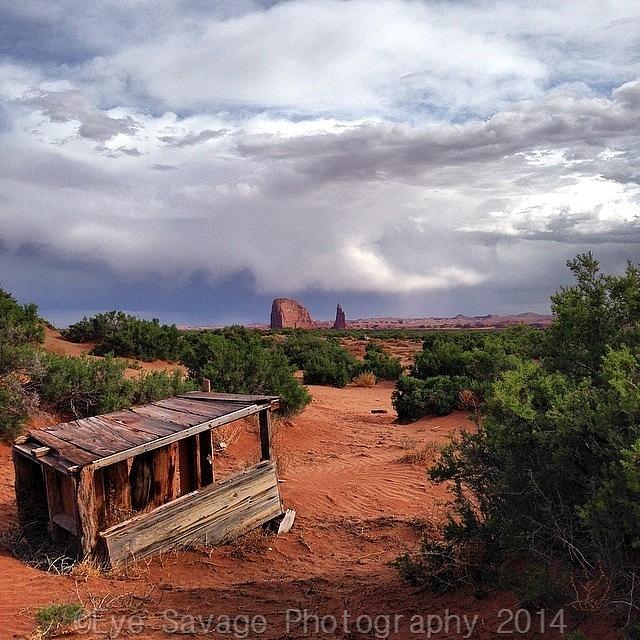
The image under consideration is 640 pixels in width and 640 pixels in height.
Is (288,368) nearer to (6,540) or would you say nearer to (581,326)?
(6,540)

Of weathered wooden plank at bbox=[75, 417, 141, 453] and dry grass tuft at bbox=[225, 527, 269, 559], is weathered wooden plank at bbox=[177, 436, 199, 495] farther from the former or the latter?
weathered wooden plank at bbox=[75, 417, 141, 453]

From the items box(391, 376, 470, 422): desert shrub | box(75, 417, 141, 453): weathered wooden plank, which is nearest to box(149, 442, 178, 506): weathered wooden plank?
box(75, 417, 141, 453): weathered wooden plank

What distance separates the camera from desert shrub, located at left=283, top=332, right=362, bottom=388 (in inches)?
917

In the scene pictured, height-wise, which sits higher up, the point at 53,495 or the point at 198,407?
the point at 198,407

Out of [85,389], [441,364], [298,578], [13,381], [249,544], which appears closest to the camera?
[298,578]

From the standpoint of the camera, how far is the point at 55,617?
472 cm

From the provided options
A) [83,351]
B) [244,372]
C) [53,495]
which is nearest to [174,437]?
A: [53,495]

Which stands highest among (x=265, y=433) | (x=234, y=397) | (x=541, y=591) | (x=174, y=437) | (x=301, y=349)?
(x=234, y=397)

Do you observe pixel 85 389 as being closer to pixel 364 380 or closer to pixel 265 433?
pixel 265 433

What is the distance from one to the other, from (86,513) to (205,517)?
1.49 m

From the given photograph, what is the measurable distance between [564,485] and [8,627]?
4.60m

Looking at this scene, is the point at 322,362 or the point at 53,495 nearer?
the point at 53,495

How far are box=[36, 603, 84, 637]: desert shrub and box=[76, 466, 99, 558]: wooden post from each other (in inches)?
46.7

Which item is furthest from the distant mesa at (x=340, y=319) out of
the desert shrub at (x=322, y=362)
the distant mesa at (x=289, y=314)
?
the desert shrub at (x=322, y=362)
